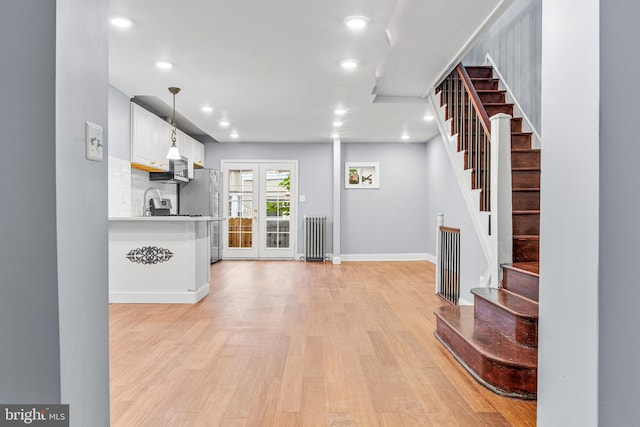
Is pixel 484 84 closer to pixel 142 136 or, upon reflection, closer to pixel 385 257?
pixel 385 257

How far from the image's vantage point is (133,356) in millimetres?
2680

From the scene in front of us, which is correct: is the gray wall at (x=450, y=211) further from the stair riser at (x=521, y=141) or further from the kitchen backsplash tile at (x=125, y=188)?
the kitchen backsplash tile at (x=125, y=188)

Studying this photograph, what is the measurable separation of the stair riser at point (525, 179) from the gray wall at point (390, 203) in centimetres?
450

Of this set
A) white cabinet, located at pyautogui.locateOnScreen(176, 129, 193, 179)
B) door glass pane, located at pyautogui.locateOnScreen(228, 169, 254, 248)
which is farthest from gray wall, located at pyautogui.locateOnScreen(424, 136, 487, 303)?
white cabinet, located at pyautogui.locateOnScreen(176, 129, 193, 179)

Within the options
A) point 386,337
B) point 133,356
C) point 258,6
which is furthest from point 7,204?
point 386,337

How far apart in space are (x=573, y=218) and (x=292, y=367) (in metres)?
1.94

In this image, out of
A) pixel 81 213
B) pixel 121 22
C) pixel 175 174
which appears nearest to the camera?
pixel 81 213

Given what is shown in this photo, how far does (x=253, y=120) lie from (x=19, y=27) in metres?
5.14

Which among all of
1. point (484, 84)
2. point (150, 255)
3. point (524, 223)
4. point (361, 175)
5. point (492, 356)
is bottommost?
point (492, 356)

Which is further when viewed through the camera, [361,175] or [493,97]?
[361,175]

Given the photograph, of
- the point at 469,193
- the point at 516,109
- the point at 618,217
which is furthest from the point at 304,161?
the point at 618,217

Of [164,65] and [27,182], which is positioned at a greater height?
[164,65]

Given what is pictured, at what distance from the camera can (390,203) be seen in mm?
8211

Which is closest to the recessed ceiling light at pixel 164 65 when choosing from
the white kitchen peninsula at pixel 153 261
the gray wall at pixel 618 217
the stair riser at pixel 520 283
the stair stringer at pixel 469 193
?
the white kitchen peninsula at pixel 153 261
